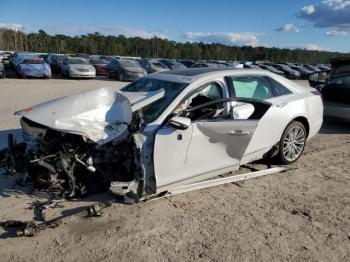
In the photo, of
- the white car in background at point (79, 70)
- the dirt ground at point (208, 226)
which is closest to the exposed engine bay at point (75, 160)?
the dirt ground at point (208, 226)

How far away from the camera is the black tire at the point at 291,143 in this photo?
226 inches

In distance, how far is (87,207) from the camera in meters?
4.15

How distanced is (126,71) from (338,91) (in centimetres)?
1700

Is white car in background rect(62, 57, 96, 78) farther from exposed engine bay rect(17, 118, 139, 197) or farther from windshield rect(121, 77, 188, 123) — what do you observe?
exposed engine bay rect(17, 118, 139, 197)

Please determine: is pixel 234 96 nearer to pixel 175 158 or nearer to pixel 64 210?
pixel 175 158

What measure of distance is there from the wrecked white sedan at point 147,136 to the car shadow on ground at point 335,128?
408cm

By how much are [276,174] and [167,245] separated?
2.63m

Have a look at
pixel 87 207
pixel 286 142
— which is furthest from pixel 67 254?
pixel 286 142

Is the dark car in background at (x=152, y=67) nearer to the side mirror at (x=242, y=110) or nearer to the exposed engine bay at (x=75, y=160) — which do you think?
the side mirror at (x=242, y=110)

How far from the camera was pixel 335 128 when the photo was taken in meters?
9.23

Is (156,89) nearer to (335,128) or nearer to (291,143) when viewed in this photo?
(291,143)

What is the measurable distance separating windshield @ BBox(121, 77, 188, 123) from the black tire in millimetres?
1955

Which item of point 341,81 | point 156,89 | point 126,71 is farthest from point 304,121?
point 126,71

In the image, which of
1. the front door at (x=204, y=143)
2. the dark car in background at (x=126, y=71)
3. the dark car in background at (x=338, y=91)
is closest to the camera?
the front door at (x=204, y=143)
